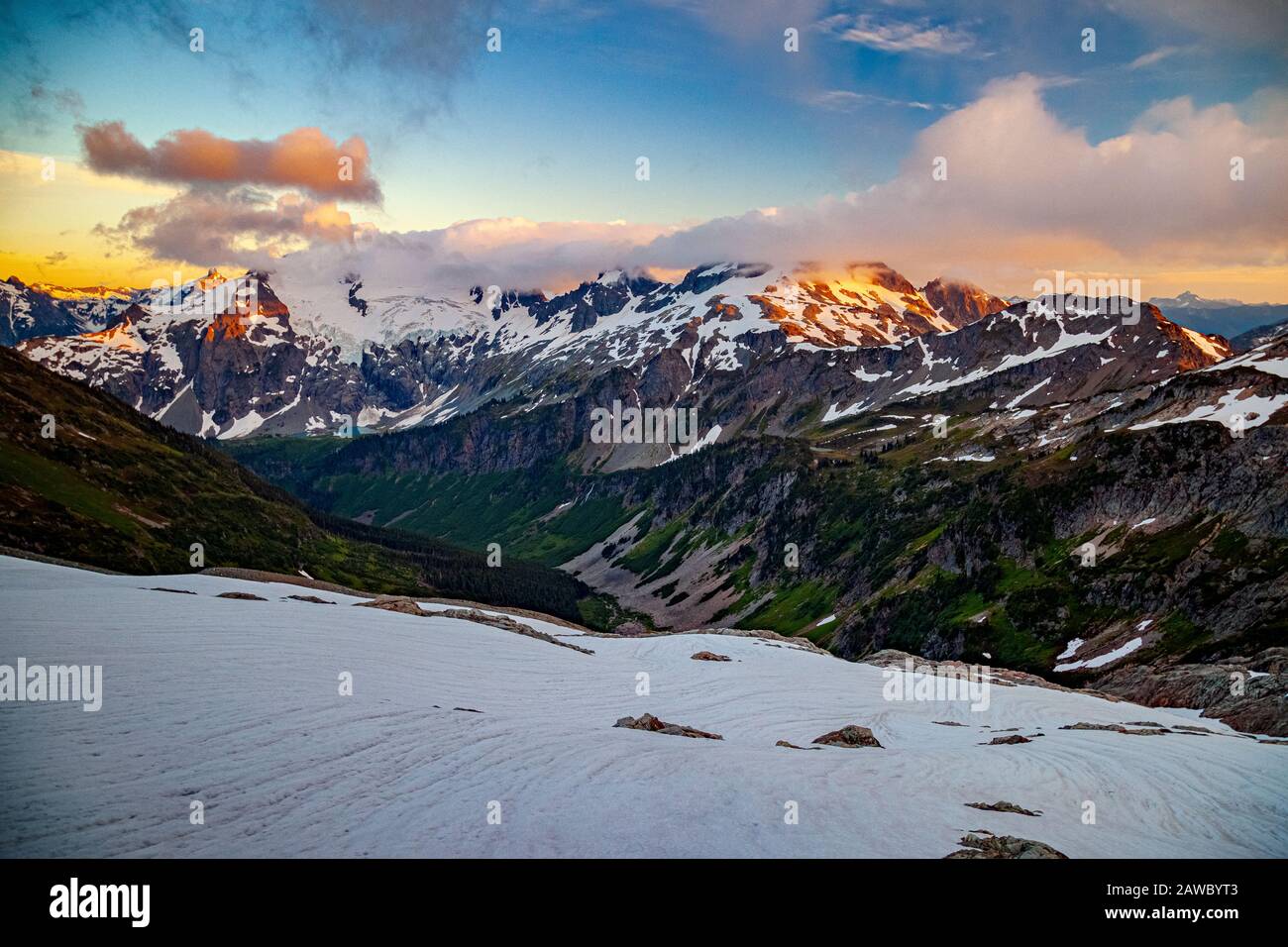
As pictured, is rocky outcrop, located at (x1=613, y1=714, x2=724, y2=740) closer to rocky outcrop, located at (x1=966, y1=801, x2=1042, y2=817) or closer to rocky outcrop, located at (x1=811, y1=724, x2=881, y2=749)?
rocky outcrop, located at (x1=811, y1=724, x2=881, y2=749)

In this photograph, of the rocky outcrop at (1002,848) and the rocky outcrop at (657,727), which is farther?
the rocky outcrop at (657,727)

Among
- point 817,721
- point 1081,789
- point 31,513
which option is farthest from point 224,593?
point 31,513

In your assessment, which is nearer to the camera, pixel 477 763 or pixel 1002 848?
pixel 1002 848

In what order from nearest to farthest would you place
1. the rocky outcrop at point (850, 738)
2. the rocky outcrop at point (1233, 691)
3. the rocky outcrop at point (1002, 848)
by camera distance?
the rocky outcrop at point (1002, 848) → the rocky outcrop at point (850, 738) → the rocky outcrop at point (1233, 691)

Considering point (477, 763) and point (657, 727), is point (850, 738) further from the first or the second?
point (477, 763)

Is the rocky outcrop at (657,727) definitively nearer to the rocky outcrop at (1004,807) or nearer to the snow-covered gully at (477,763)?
the snow-covered gully at (477,763)

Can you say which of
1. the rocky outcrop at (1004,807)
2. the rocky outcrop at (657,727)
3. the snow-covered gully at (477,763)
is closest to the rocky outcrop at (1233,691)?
the snow-covered gully at (477,763)

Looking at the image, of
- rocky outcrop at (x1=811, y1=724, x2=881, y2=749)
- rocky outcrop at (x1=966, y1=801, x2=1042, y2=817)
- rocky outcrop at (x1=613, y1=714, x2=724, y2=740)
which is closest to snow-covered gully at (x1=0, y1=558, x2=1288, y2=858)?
rocky outcrop at (x1=966, y1=801, x2=1042, y2=817)

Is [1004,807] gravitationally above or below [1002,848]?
below

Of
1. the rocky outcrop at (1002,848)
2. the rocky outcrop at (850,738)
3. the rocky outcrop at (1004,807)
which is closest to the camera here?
the rocky outcrop at (1002,848)

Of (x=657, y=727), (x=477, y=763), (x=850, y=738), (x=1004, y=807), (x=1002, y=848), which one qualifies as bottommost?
(x=850, y=738)

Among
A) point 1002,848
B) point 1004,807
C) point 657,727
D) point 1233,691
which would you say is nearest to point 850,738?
point 657,727
